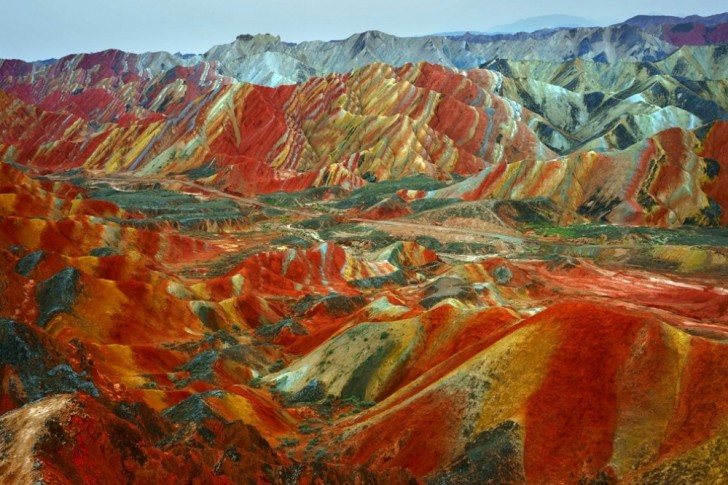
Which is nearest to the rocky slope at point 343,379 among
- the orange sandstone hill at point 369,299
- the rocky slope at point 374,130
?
the orange sandstone hill at point 369,299

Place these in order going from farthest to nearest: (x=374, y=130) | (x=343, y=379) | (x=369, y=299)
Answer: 1. (x=374, y=130)
2. (x=369, y=299)
3. (x=343, y=379)

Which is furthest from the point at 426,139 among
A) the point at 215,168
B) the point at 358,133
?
the point at 215,168

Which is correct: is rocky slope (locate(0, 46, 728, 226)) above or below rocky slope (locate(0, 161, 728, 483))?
above

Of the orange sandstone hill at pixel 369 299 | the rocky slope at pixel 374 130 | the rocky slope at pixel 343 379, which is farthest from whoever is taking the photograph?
the rocky slope at pixel 374 130

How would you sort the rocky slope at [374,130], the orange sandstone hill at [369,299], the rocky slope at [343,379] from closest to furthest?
1. the rocky slope at [343,379]
2. the orange sandstone hill at [369,299]
3. the rocky slope at [374,130]

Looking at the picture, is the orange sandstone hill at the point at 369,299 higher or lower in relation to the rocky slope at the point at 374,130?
lower

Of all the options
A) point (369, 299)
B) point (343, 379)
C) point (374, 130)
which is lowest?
point (369, 299)

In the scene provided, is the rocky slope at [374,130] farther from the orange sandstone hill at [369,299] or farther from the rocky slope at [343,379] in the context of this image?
the rocky slope at [343,379]

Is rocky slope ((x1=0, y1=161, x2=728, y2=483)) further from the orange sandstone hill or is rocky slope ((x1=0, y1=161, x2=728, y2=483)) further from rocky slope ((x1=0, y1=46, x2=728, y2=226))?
rocky slope ((x1=0, y1=46, x2=728, y2=226))

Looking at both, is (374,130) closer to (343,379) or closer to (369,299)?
(369,299)

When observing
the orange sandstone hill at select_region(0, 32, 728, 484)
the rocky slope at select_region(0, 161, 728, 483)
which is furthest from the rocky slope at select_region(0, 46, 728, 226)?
the rocky slope at select_region(0, 161, 728, 483)

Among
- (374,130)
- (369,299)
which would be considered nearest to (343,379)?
(369,299)

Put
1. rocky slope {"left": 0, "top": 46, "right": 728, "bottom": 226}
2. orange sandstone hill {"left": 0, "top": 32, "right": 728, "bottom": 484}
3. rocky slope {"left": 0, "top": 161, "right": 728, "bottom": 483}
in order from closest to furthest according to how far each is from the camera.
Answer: rocky slope {"left": 0, "top": 161, "right": 728, "bottom": 483} < orange sandstone hill {"left": 0, "top": 32, "right": 728, "bottom": 484} < rocky slope {"left": 0, "top": 46, "right": 728, "bottom": 226}

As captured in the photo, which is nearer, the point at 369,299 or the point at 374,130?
the point at 369,299
